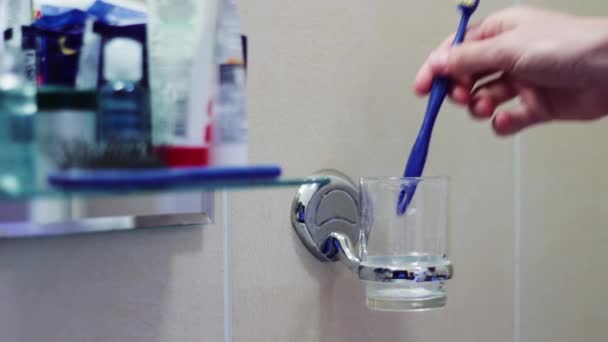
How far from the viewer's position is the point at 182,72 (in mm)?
503

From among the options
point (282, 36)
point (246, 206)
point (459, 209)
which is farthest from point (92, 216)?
point (459, 209)

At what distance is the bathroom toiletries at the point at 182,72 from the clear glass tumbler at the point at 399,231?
0.24 meters

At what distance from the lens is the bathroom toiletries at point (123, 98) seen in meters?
0.44

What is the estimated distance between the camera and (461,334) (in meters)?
0.94

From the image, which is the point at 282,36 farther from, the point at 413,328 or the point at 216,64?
the point at 413,328

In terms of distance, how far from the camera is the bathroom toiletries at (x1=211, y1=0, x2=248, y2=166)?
1.64 ft

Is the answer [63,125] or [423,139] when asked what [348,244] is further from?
[63,125]

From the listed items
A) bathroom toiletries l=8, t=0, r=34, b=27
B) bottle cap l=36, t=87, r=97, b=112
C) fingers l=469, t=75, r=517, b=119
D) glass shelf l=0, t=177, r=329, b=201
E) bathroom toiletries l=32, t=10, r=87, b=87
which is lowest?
glass shelf l=0, t=177, r=329, b=201

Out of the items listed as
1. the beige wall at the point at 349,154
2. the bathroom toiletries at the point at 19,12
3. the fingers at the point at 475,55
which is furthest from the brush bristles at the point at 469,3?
the bathroom toiletries at the point at 19,12

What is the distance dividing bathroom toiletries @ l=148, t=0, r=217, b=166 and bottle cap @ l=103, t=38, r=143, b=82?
0.03 ft

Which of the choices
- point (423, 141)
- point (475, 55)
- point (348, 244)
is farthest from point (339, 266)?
point (475, 55)

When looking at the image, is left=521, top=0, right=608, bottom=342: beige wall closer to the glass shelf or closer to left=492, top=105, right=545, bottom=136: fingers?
left=492, top=105, right=545, bottom=136: fingers

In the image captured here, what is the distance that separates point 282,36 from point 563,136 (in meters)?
0.52

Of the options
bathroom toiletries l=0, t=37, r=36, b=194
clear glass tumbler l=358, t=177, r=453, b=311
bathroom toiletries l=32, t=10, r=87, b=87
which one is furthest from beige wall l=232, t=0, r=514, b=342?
bathroom toiletries l=0, t=37, r=36, b=194
